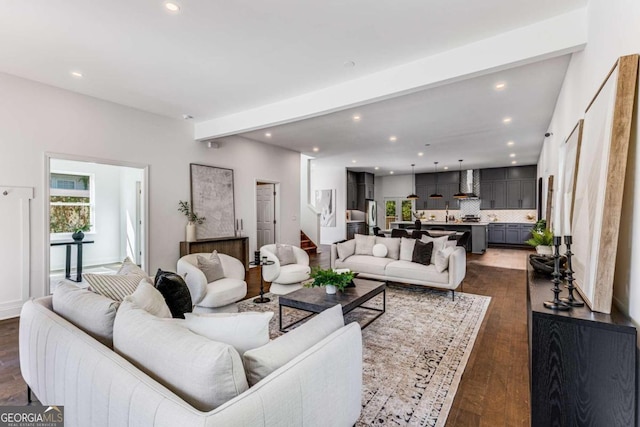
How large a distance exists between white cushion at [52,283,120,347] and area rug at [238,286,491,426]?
158cm

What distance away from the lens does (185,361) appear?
43.6 inches

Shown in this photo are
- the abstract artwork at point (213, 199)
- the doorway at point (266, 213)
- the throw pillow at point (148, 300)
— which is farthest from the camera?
the doorway at point (266, 213)

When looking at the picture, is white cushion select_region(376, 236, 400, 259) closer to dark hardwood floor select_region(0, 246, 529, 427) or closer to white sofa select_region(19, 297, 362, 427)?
dark hardwood floor select_region(0, 246, 529, 427)

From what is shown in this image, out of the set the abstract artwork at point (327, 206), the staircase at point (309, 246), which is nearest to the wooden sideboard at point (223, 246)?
the staircase at point (309, 246)

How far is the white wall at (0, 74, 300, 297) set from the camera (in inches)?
151

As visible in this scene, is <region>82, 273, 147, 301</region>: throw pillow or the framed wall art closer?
the framed wall art

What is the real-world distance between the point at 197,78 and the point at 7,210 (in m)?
2.88

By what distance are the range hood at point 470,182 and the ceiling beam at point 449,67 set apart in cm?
907

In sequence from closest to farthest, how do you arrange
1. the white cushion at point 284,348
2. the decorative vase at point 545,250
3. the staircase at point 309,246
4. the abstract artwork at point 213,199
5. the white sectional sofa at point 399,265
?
the white cushion at point 284,348 < the decorative vase at point 545,250 < the white sectional sofa at point 399,265 < the abstract artwork at point 213,199 < the staircase at point 309,246

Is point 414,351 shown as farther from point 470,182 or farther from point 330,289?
point 470,182

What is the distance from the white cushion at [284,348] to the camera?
3.95 feet

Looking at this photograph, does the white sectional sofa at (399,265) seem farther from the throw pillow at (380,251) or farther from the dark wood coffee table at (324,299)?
the dark wood coffee table at (324,299)

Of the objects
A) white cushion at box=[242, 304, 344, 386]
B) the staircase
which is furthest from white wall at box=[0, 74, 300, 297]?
white cushion at box=[242, 304, 344, 386]

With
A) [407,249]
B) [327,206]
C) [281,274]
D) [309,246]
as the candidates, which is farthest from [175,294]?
[327,206]
